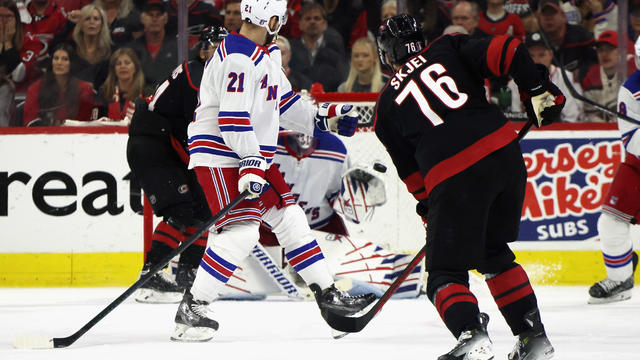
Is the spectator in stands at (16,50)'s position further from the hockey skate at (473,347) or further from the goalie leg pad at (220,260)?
the hockey skate at (473,347)

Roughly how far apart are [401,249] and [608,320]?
5.61 feet

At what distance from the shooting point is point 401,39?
2801 mm

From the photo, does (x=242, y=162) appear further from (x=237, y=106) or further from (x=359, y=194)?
(x=359, y=194)

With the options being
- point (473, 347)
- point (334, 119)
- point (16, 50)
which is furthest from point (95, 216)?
point (473, 347)

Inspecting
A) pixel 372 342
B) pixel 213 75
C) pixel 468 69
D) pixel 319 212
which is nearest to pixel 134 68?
pixel 319 212

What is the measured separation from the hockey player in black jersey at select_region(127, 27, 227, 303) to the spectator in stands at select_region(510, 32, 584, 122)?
6.93 ft

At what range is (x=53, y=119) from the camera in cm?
557

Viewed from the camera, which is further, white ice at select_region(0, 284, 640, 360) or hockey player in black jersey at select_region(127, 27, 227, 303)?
hockey player in black jersey at select_region(127, 27, 227, 303)

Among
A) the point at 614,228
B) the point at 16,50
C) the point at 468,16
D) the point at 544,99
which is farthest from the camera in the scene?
the point at 468,16

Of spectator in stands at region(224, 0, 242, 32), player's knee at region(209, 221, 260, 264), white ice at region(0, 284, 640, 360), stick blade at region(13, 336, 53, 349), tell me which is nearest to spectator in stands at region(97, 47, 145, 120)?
spectator in stands at region(224, 0, 242, 32)

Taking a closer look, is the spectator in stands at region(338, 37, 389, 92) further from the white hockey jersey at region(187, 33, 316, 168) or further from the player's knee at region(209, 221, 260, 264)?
the player's knee at region(209, 221, 260, 264)

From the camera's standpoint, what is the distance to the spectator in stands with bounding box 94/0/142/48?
19.1ft

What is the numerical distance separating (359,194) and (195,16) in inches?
65.2

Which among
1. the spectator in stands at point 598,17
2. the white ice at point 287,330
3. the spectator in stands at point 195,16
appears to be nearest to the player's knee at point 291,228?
the white ice at point 287,330
